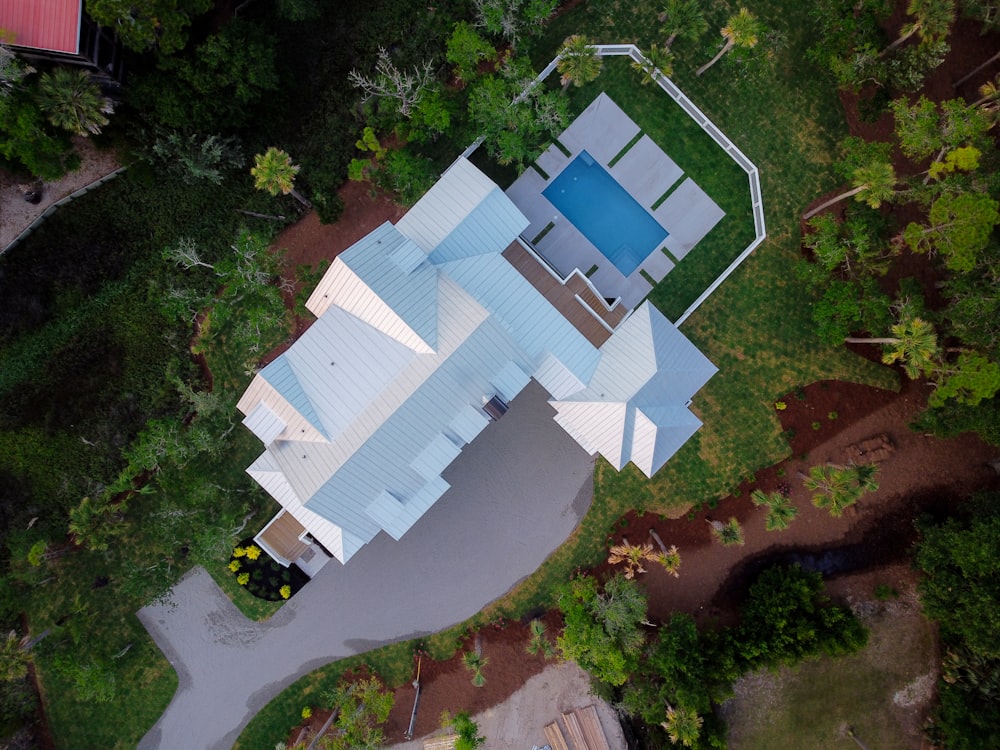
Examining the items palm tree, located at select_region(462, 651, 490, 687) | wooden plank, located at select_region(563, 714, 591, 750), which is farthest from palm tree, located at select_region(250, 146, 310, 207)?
wooden plank, located at select_region(563, 714, 591, 750)

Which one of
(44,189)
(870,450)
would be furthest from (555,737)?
(44,189)

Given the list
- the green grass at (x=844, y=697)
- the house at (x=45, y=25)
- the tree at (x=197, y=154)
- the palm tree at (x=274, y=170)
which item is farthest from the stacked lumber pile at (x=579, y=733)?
the house at (x=45, y=25)

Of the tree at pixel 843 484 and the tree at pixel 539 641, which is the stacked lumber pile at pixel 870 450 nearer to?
the tree at pixel 843 484

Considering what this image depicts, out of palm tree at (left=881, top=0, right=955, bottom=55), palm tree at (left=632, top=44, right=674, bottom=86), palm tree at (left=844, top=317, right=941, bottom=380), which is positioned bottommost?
palm tree at (left=844, top=317, right=941, bottom=380)

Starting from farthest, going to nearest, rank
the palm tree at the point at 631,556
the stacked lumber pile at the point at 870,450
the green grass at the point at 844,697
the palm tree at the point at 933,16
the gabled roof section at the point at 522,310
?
1. the green grass at the point at 844,697
2. the stacked lumber pile at the point at 870,450
3. the palm tree at the point at 631,556
4. the gabled roof section at the point at 522,310
5. the palm tree at the point at 933,16

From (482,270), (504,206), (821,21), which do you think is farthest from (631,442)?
(821,21)

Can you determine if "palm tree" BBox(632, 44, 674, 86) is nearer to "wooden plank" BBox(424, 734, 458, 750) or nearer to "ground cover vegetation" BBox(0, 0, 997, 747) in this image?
"ground cover vegetation" BBox(0, 0, 997, 747)
